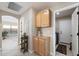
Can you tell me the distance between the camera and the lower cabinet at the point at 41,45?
5.44 ft

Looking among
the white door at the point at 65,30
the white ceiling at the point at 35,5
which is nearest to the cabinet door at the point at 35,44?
the white door at the point at 65,30

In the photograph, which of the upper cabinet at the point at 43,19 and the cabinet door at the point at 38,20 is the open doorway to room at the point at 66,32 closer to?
the upper cabinet at the point at 43,19

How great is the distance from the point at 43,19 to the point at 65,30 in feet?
1.61

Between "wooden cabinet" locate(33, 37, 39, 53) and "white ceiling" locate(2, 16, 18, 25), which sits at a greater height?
"white ceiling" locate(2, 16, 18, 25)

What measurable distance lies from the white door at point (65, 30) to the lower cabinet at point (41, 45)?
279 mm

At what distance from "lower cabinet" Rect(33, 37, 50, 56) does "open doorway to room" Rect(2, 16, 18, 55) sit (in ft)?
1.27

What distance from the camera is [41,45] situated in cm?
169

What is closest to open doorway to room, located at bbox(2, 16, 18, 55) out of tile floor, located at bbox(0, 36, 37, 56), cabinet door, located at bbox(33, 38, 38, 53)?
tile floor, located at bbox(0, 36, 37, 56)

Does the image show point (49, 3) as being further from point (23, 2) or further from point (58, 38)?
point (58, 38)

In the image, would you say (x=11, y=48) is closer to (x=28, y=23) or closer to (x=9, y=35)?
(x=9, y=35)

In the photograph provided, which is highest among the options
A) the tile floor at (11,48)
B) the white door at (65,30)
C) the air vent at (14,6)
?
the air vent at (14,6)

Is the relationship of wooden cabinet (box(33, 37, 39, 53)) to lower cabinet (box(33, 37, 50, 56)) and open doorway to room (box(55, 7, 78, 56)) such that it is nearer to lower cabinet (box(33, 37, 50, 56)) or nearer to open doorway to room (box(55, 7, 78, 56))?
lower cabinet (box(33, 37, 50, 56))

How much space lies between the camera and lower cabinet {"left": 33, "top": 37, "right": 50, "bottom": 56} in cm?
166

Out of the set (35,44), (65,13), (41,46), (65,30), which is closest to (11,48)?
(35,44)
